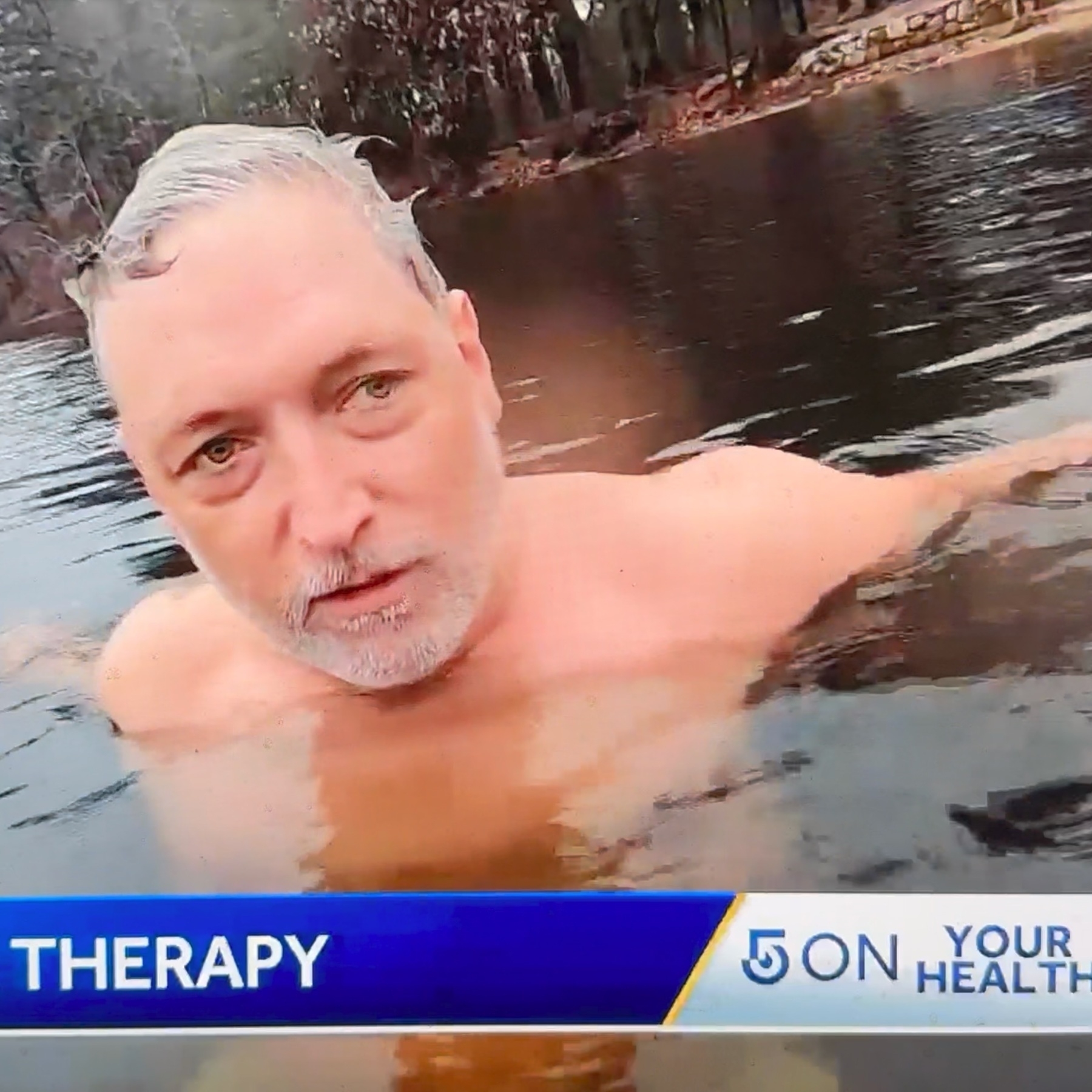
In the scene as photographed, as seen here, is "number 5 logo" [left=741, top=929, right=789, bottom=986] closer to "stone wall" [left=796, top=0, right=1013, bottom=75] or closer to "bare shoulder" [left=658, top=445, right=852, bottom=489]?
"bare shoulder" [left=658, top=445, right=852, bottom=489]

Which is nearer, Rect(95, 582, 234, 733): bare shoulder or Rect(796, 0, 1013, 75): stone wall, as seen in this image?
Rect(796, 0, 1013, 75): stone wall

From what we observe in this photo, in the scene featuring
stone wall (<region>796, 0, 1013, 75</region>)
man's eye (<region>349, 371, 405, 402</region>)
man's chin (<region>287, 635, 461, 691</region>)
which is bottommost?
man's chin (<region>287, 635, 461, 691</region>)

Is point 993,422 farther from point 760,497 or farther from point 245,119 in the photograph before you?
point 245,119

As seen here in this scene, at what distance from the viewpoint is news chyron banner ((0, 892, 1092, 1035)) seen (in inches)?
67.3

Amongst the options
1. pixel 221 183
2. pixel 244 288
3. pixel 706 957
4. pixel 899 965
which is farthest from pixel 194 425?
pixel 899 965

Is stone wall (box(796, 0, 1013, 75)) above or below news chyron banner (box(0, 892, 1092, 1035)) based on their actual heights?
above

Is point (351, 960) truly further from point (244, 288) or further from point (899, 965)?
point (244, 288)

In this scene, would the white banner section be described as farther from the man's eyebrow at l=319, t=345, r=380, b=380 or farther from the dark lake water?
the man's eyebrow at l=319, t=345, r=380, b=380

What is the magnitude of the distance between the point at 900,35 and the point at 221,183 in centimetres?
95

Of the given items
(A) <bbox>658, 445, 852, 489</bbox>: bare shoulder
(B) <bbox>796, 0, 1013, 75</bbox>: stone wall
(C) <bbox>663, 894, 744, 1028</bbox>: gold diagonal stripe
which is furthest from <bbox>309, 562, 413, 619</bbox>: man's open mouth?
(B) <bbox>796, 0, 1013, 75</bbox>: stone wall

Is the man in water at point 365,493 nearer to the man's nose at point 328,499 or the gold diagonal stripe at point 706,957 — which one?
the man's nose at point 328,499

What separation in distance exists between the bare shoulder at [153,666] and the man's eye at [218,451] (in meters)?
0.23

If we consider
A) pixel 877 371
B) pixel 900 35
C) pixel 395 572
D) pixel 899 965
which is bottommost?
pixel 899 965

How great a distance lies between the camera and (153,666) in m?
1.80
